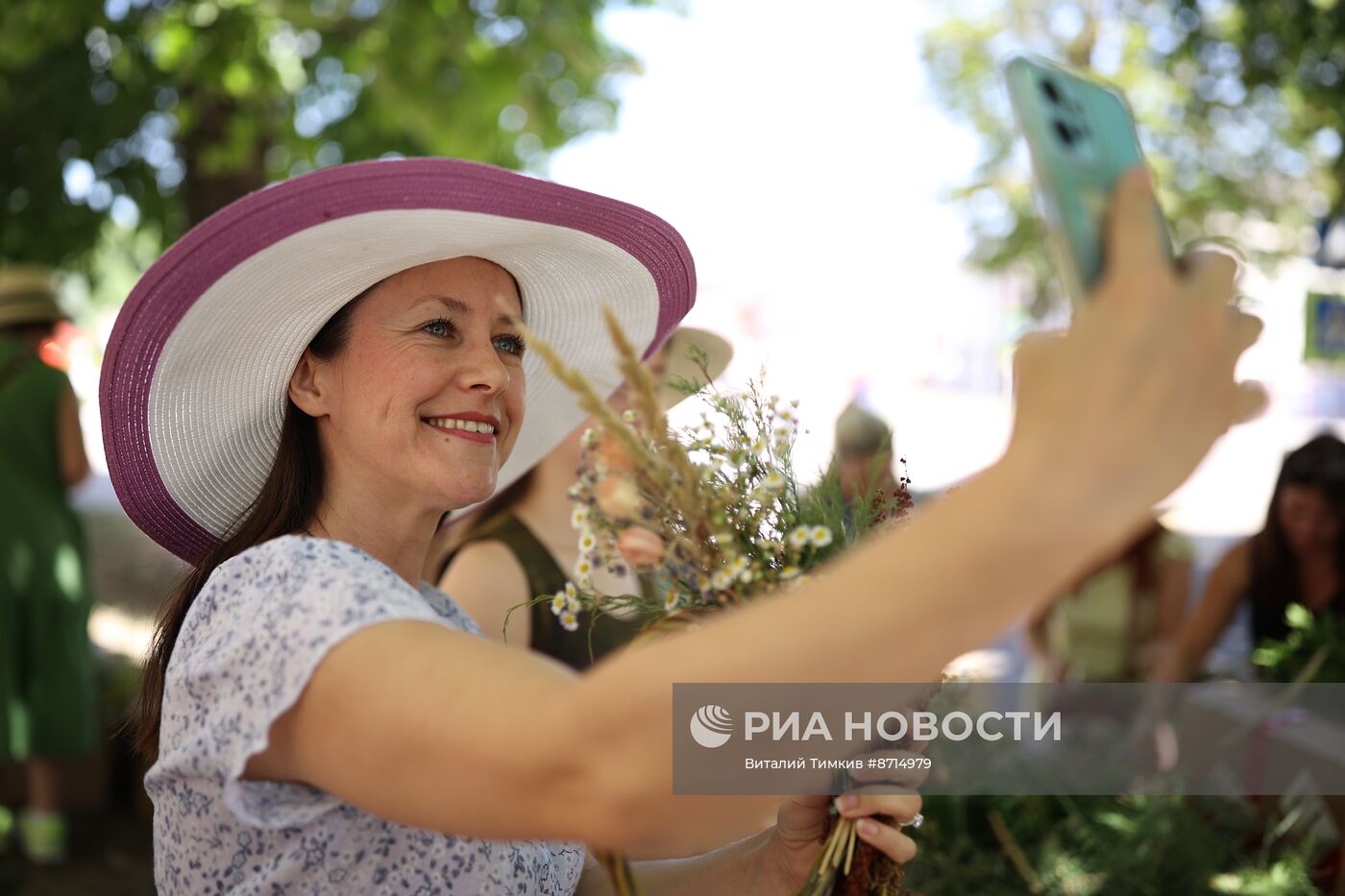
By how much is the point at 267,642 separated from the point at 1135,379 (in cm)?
87

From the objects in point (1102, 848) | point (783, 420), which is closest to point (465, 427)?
point (783, 420)

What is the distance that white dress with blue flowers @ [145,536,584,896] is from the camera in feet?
3.91

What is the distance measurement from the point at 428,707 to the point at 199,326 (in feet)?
3.33

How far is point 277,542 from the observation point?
52.8 inches

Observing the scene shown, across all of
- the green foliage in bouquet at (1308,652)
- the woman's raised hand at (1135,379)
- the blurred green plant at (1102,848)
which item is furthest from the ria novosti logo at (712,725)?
the green foliage in bouquet at (1308,652)

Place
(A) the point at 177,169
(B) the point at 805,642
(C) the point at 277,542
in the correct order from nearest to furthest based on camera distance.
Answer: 1. (B) the point at 805,642
2. (C) the point at 277,542
3. (A) the point at 177,169

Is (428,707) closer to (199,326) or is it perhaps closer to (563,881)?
(563,881)

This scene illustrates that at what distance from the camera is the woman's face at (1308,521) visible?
13.7 ft

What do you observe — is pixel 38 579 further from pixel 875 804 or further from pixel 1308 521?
→ pixel 1308 521

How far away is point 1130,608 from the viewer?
5699mm

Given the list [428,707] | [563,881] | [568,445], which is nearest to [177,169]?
[568,445]

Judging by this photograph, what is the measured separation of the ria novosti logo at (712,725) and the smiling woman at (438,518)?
7cm

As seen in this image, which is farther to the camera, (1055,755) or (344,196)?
(1055,755)

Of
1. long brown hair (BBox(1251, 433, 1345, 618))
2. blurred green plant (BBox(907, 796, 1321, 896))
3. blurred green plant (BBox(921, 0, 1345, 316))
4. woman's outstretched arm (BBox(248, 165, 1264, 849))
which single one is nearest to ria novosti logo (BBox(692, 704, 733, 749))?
woman's outstretched arm (BBox(248, 165, 1264, 849))
